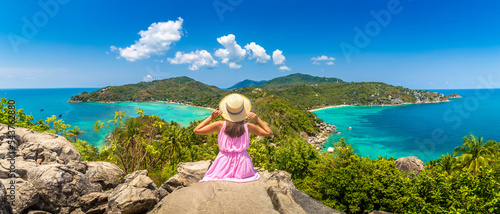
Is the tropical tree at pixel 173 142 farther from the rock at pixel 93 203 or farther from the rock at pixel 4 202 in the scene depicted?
the rock at pixel 4 202

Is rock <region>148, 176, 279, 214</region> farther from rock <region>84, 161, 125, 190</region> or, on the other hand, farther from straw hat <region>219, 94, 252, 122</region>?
rock <region>84, 161, 125, 190</region>

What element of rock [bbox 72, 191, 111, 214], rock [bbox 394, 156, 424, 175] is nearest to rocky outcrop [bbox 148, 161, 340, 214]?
rock [bbox 72, 191, 111, 214]

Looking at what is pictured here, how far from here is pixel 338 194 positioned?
16625mm

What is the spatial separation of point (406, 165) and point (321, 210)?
23937 millimetres

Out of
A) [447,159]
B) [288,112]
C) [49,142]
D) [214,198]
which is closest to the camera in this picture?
[214,198]

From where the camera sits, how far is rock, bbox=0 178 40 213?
6.62m

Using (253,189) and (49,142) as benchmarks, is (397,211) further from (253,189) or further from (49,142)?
(49,142)

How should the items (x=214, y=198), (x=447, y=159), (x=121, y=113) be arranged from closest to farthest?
(x=214, y=198)
(x=121, y=113)
(x=447, y=159)

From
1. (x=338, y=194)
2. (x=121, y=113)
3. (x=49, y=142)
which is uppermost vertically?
(x=121, y=113)

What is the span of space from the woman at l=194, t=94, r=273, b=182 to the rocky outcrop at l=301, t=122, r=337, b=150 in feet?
198

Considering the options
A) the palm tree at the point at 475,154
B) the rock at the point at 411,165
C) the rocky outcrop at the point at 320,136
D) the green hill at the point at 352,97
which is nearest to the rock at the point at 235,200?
the rock at the point at 411,165

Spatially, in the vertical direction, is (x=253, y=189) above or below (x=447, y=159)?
above

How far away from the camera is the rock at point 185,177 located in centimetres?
928

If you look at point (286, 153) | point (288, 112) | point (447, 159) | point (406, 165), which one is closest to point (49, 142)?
point (286, 153)
